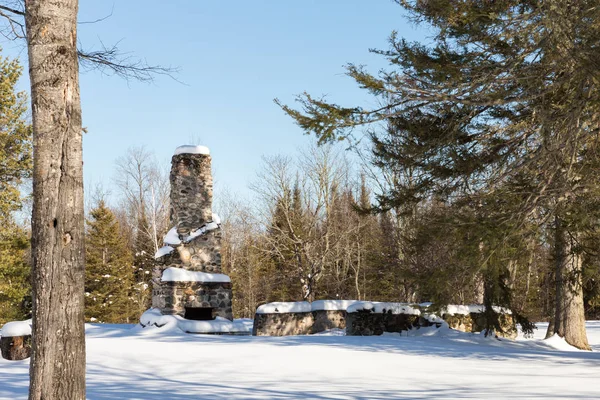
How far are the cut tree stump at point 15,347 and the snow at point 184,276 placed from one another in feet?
17.6

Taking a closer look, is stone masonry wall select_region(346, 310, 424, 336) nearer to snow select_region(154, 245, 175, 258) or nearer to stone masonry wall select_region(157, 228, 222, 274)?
stone masonry wall select_region(157, 228, 222, 274)

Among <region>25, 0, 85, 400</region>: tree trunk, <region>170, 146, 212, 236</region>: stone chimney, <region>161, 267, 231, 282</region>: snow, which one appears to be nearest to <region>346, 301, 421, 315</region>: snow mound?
<region>161, 267, 231, 282</region>: snow

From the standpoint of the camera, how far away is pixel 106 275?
26.5m

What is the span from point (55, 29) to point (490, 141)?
23.5 feet

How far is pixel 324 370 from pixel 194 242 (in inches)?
316

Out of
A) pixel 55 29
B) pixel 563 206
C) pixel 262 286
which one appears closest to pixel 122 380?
pixel 55 29

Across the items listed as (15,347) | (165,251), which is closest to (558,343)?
(165,251)

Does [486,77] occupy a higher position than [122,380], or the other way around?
[486,77]

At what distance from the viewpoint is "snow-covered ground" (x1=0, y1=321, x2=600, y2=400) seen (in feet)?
20.7

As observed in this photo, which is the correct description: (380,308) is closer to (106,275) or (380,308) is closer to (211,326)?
(211,326)

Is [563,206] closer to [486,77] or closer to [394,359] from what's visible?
[486,77]

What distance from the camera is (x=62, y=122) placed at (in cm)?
418

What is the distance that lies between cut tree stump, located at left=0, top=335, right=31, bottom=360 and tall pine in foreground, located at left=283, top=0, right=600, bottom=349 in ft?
18.1

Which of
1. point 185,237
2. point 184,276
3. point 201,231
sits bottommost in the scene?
point 184,276
